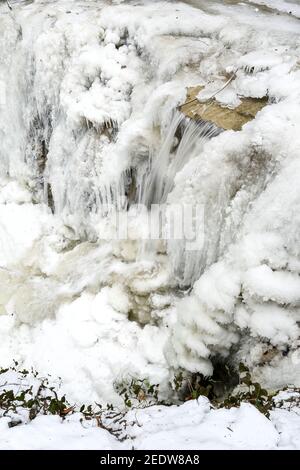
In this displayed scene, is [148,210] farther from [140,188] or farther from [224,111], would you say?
[224,111]

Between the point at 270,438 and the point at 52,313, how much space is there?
154 inches

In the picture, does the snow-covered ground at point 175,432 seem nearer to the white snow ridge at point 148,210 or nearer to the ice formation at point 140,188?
the white snow ridge at point 148,210

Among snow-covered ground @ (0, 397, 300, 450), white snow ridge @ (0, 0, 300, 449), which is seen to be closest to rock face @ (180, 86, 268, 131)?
white snow ridge @ (0, 0, 300, 449)

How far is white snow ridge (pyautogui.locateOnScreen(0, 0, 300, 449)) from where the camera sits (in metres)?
3.78

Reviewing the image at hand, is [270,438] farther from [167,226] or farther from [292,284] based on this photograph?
[167,226]

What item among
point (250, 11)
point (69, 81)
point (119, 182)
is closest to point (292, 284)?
point (119, 182)

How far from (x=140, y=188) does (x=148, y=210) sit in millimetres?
343

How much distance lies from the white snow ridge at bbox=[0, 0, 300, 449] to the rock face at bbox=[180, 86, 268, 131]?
6 cm

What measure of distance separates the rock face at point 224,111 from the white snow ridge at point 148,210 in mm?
59

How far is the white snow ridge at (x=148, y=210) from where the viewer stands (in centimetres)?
378

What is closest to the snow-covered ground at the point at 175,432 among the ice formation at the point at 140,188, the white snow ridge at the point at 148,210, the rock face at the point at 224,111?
the white snow ridge at the point at 148,210

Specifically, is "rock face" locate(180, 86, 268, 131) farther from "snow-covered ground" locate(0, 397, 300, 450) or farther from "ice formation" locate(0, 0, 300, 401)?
"snow-covered ground" locate(0, 397, 300, 450)

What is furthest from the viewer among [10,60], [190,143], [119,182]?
[10,60]

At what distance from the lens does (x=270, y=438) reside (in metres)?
2.52
